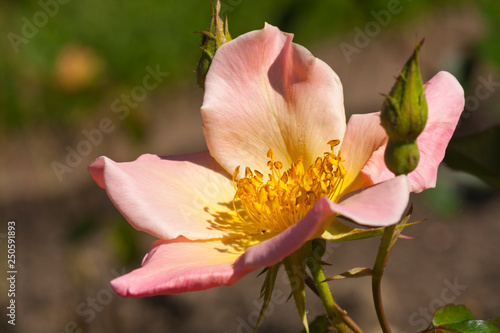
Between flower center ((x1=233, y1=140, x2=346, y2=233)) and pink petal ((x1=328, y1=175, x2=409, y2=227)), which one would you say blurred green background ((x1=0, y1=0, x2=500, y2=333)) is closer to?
flower center ((x1=233, y1=140, x2=346, y2=233))

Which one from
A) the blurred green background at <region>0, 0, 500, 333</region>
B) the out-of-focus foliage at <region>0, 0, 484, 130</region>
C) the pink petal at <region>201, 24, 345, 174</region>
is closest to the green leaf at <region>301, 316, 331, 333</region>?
the pink petal at <region>201, 24, 345, 174</region>

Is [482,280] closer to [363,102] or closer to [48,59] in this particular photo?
[363,102]

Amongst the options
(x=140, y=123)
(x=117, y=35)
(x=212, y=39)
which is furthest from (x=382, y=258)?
(x=117, y=35)

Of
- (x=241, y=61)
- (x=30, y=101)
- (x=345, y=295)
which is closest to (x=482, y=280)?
(x=345, y=295)

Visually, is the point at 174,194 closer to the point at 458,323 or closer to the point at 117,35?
the point at 458,323

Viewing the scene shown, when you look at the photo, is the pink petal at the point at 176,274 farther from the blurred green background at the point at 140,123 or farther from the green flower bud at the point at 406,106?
the blurred green background at the point at 140,123

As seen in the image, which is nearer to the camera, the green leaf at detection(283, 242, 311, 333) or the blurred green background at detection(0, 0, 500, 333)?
the green leaf at detection(283, 242, 311, 333)

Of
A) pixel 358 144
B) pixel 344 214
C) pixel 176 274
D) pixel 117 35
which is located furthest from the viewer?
pixel 117 35
